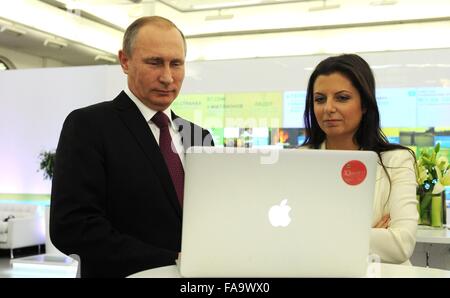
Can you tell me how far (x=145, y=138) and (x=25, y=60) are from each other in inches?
491

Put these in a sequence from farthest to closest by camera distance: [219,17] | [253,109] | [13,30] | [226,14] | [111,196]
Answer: [226,14] → [13,30] → [219,17] → [253,109] → [111,196]

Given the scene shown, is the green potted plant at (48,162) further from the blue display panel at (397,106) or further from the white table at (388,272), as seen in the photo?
the white table at (388,272)

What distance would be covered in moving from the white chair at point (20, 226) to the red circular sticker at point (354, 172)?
786 cm

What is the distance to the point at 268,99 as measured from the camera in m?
8.14

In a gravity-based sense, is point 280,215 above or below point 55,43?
below

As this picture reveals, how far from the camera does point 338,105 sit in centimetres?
216

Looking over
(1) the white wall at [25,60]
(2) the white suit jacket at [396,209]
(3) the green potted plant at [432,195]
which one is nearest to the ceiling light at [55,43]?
(1) the white wall at [25,60]

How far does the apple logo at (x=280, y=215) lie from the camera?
1.26 m

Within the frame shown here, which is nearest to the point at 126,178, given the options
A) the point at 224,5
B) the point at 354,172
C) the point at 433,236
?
the point at 354,172

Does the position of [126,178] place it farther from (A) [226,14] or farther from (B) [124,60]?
(A) [226,14]

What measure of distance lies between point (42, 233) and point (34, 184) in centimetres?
116
